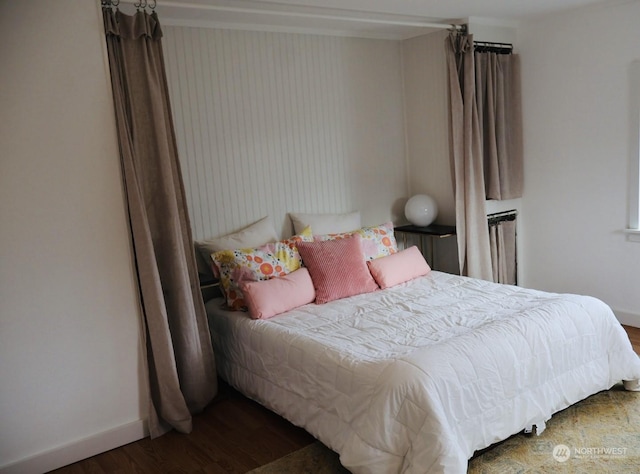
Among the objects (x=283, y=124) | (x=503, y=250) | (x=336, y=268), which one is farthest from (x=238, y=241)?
(x=503, y=250)

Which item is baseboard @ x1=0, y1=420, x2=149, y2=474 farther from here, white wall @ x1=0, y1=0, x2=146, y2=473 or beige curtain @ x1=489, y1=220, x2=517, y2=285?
beige curtain @ x1=489, y1=220, x2=517, y2=285

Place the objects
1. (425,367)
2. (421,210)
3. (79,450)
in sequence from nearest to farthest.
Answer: (425,367) < (79,450) < (421,210)

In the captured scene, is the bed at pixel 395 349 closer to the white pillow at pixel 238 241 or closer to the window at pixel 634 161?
the white pillow at pixel 238 241

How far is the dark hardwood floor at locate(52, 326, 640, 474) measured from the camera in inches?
113

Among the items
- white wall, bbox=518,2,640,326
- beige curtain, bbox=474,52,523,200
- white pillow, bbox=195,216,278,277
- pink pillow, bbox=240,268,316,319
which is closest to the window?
white wall, bbox=518,2,640,326

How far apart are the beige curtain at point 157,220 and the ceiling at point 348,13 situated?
30 cm

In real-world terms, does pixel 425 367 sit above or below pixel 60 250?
below

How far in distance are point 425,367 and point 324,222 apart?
80.4 inches

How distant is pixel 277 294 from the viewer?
3521mm

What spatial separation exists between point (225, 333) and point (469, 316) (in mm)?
1493

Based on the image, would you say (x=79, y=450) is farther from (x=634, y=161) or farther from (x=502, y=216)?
(x=634, y=161)

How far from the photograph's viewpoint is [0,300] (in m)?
2.72

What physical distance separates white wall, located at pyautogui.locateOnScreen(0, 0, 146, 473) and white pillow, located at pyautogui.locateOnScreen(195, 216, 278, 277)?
84 centimetres

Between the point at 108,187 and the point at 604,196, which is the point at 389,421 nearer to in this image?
the point at 108,187
